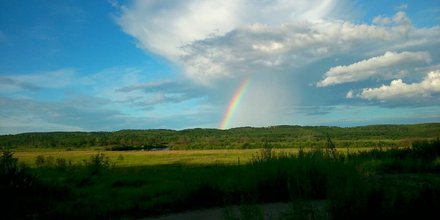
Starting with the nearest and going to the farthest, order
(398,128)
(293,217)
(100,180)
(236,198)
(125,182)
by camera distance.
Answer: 1. (293,217)
2. (236,198)
3. (125,182)
4. (100,180)
5. (398,128)

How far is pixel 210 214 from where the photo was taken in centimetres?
1168

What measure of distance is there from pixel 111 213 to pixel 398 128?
171m

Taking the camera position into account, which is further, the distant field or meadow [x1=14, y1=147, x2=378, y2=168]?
the distant field

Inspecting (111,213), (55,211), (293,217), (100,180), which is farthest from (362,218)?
(100,180)

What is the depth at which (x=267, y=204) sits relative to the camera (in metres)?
12.7

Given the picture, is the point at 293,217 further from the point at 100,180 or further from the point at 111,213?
the point at 100,180

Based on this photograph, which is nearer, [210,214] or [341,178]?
[210,214]

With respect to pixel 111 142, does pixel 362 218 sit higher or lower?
lower

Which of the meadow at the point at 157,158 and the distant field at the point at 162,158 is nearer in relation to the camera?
the meadow at the point at 157,158

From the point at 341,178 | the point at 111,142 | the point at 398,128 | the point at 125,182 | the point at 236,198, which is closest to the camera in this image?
the point at 341,178

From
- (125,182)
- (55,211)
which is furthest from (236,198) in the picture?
(125,182)

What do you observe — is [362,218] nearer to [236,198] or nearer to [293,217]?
[293,217]

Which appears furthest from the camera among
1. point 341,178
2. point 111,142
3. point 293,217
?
point 111,142

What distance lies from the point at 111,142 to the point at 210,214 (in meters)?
147
